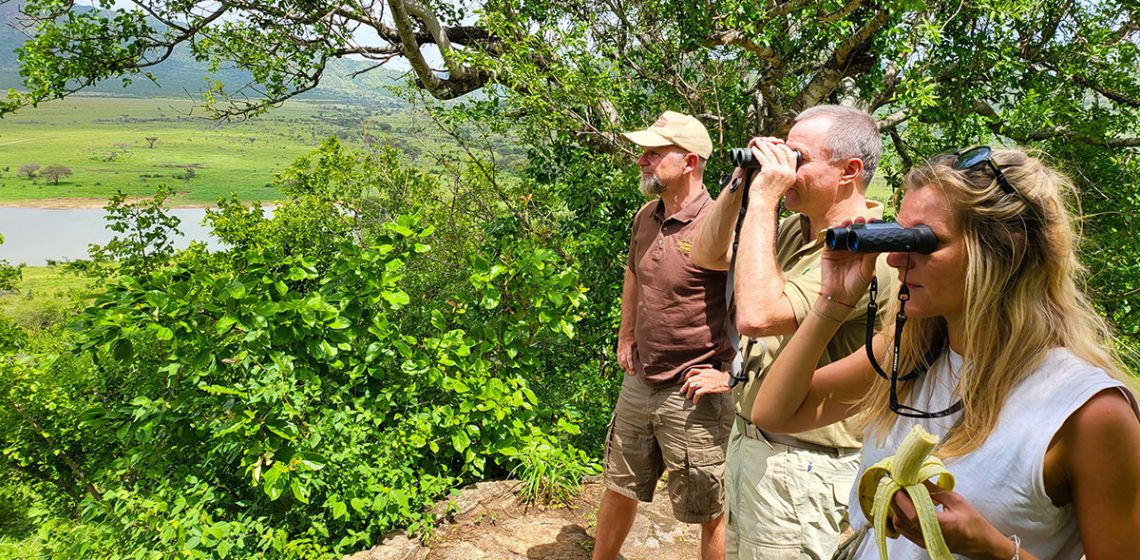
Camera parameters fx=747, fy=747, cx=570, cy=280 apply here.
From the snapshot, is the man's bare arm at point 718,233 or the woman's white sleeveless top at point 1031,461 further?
the man's bare arm at point 718,233

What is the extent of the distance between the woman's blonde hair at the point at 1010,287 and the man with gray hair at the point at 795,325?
57cm

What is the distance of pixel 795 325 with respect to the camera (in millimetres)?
1858

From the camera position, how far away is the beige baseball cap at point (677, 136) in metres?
2.91

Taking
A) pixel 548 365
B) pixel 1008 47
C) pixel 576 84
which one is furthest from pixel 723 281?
pixel 1008 47

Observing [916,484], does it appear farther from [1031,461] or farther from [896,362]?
[896,362]

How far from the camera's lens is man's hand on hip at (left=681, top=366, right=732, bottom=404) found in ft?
8.94

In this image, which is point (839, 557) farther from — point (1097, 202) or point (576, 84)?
point (1097, 202)

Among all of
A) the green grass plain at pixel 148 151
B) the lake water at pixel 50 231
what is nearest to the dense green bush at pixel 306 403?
the green grass plain at pixel 148 151

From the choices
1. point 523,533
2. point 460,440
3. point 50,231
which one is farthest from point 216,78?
point 50,231

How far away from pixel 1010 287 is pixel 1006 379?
0.16 meters

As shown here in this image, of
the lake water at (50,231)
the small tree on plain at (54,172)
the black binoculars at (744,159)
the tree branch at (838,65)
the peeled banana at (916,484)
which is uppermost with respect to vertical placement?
the tree branch at (838,65)

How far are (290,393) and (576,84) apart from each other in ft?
9.76

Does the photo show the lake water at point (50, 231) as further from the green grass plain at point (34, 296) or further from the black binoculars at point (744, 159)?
the black binoculars at point (744, 159)

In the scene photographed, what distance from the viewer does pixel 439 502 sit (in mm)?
3697
